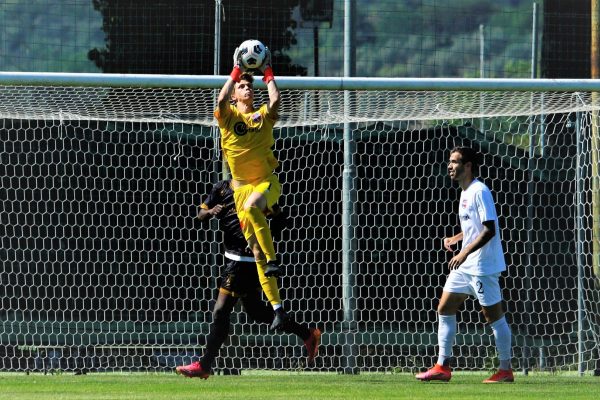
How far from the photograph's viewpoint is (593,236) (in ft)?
39.0

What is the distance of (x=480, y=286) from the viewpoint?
30.2 ft

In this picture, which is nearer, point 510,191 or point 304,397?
point 304,397

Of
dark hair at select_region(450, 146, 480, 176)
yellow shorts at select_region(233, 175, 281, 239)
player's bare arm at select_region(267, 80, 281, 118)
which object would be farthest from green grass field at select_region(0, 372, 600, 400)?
player's bare arm at select_region(267, 80, 281, 118)

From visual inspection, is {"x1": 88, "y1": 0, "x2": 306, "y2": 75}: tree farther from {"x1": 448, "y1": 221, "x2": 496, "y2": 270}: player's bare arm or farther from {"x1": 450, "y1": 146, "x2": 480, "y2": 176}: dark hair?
{"x1": 448, "y1": 221, "x2": 496, "y2": 270}: player's bare arm

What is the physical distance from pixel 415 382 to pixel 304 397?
202 cm

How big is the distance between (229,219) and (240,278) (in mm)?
477

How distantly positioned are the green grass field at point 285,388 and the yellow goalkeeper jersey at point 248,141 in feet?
5.35

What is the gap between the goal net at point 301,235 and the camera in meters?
11.4

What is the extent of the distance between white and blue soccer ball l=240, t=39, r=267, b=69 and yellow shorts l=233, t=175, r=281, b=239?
88 cm

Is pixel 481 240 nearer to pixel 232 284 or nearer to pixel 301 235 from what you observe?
pixel 232 284

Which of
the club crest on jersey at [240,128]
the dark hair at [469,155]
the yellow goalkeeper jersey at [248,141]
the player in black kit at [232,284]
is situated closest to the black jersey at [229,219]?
the player in black kit at [232,284]

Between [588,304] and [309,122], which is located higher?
[309,122]

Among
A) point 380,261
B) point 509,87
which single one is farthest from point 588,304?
point 509,87

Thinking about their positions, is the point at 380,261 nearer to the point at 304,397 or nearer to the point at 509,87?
the point at 509,87
